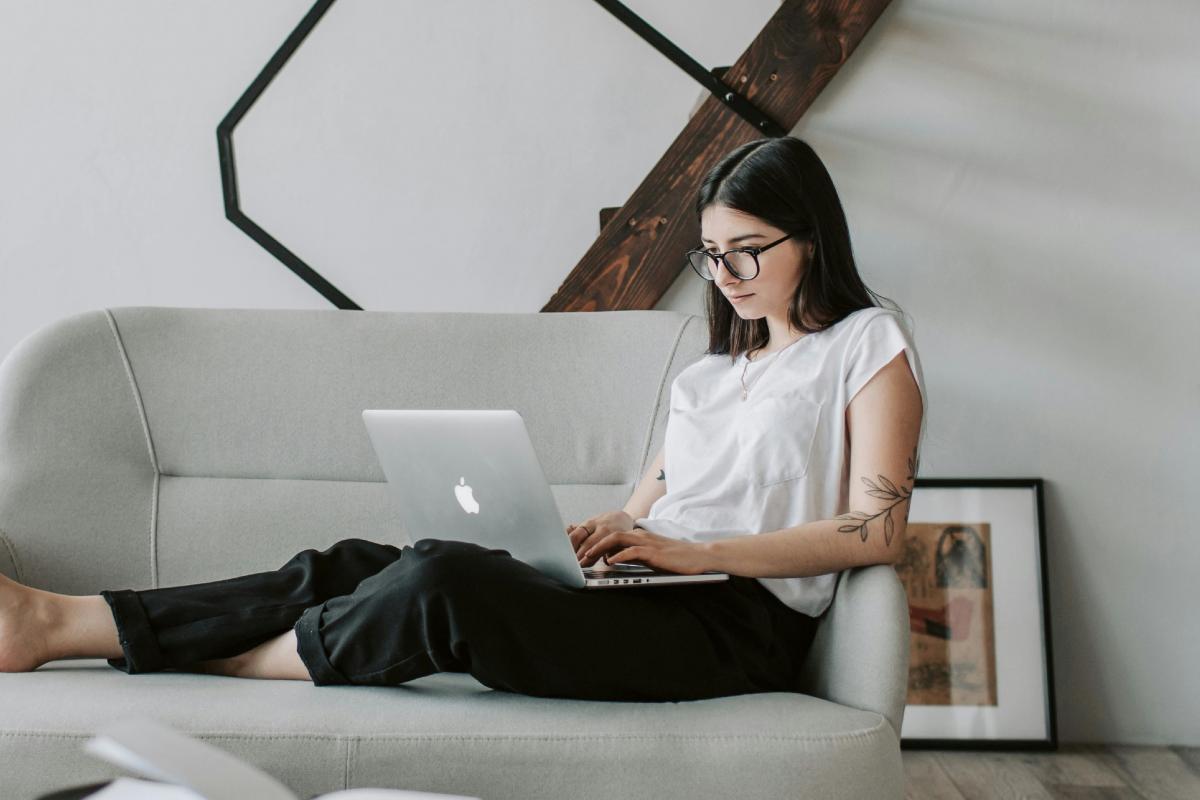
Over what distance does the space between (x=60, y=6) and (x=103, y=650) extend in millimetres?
1738

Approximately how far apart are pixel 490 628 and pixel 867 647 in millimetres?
462

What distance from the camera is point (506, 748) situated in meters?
1.23

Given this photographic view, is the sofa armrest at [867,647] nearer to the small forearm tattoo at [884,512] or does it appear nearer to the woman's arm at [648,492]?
the small forearm tattoo at [884,512]

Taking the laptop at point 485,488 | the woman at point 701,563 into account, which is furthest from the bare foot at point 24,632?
the laptop at point 485,488

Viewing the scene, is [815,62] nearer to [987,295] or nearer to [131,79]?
[987,295]

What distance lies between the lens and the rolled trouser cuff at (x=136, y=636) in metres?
1.48

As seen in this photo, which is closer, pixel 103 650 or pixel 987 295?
pixel 103 650

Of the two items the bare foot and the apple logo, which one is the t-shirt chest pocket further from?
the bare foot

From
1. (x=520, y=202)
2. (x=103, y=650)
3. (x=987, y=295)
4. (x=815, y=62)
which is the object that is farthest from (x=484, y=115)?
(x=103, y=650)

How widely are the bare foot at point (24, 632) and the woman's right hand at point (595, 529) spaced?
71cm

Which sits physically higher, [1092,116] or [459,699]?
[1092,116]

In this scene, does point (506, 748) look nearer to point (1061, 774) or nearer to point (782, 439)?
point (782, 439)

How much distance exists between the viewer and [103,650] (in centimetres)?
151

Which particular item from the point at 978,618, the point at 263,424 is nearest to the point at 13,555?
the point at 263,424
